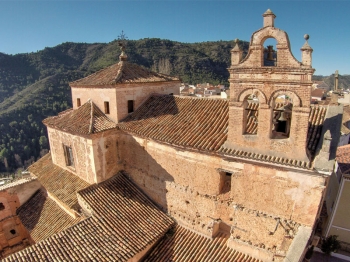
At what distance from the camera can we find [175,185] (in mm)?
10648

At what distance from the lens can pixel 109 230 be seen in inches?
377

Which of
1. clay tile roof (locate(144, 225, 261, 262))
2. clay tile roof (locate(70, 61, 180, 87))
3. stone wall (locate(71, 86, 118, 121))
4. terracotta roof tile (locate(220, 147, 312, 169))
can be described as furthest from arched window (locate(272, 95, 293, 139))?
stone wall (locate(71, 86, 118, 121))

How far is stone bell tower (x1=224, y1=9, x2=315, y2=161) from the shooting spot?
7.54 meters

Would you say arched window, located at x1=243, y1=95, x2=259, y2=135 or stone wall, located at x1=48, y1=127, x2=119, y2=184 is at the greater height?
arched window, located at x1=243, y1=95, x2=259, y2=135

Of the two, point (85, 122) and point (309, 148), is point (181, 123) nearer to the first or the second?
point (85, 122)

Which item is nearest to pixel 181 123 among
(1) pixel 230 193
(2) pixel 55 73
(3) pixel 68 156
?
(1) pixel 230 193

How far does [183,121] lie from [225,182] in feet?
9.99

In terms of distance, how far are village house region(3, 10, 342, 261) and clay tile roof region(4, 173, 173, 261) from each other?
1.7 inches

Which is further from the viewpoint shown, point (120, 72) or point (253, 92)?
point (120, 72)

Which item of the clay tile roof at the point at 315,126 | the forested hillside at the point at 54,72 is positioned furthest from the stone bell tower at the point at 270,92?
the forested hillside at the point at 54,72

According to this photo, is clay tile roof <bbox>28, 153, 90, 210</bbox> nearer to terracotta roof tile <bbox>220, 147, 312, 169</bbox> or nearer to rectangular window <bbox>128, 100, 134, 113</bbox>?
rectangular window <bbox>128, 100, 134, 113</bbox>

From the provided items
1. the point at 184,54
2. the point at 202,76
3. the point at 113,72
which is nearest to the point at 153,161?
the point at 113,72

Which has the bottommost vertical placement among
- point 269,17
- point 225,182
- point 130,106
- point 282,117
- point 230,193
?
point 230,193

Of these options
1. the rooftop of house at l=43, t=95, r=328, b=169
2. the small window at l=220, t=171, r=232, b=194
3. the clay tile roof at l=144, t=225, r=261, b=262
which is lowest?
the clay tile roof at l=144, t=225, r=261, b=262
